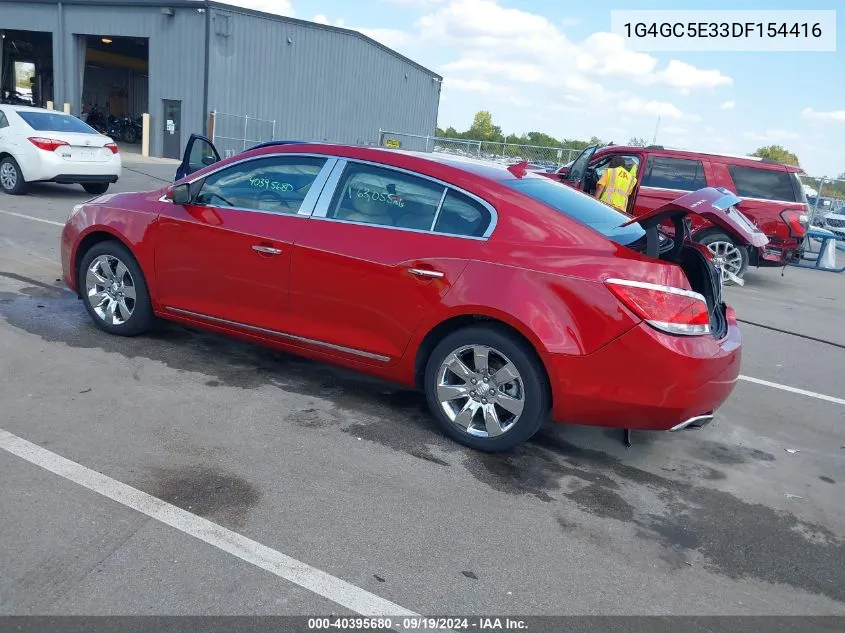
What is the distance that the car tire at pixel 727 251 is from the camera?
10.9 meters

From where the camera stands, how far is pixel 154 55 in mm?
26781

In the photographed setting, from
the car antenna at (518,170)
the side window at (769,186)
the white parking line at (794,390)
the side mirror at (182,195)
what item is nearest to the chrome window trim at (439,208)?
the car antenna at (518,170)

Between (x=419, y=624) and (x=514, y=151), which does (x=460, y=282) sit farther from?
(x=514, y=151)

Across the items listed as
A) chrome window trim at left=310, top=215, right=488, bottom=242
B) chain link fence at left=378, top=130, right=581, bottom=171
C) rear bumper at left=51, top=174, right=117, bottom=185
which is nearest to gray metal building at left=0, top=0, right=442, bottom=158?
chain link fence at left=378, top=130, right=581, bottom=171

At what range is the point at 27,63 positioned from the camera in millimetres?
40000

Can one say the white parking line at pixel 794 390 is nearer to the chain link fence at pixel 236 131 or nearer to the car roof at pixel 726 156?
the car roof at pixel 726 156

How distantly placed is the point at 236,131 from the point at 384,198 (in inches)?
970

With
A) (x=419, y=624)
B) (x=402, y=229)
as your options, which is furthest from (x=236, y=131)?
(x=419, y=624)

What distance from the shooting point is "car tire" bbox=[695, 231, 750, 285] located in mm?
10898

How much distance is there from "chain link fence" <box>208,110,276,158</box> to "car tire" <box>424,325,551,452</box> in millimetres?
23470

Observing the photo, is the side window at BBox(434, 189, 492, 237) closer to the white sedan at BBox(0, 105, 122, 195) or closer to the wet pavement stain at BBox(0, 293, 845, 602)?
the wet pavement stain at BBox(0, 293, 845, 602)

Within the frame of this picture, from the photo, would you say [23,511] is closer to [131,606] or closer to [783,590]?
[131,606]

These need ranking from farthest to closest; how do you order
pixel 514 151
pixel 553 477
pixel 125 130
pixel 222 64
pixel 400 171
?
pixel 125 130
pixel 514 151
pixel 222 64
pixel 400 171
pixel 553 477

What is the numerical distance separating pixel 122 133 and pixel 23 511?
1422 inches
